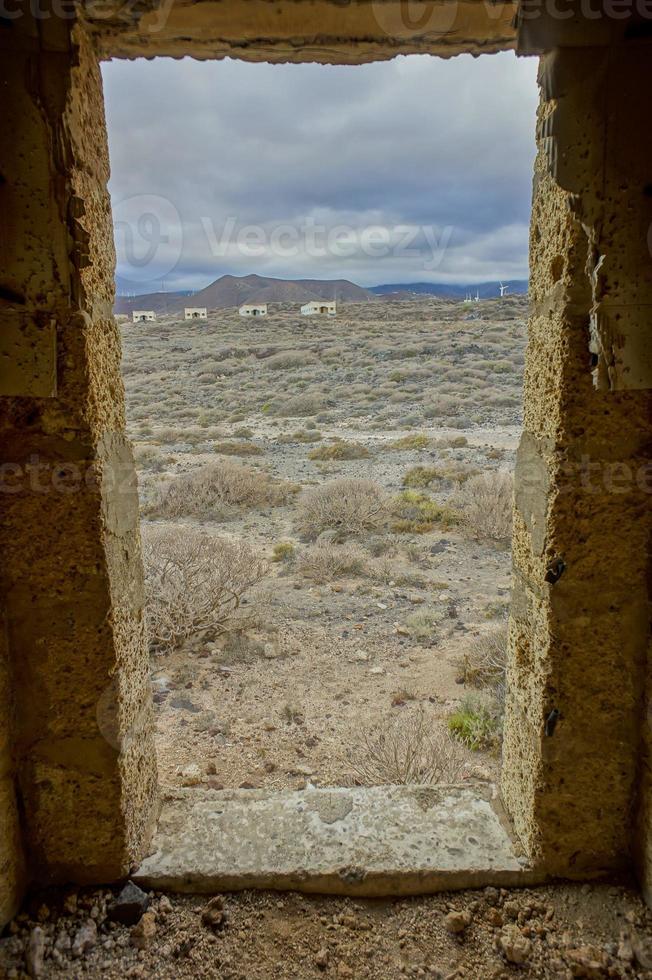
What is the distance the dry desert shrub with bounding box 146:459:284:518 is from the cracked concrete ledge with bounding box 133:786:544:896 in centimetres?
526

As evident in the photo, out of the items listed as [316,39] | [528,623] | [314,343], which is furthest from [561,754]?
[314,343]

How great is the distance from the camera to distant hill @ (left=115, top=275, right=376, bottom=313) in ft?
95.5

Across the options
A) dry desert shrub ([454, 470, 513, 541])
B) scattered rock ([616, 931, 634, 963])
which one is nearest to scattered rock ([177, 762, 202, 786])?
scattered rock ([616, 931, 634, 963])

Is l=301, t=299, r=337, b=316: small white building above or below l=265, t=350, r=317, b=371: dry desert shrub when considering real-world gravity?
above

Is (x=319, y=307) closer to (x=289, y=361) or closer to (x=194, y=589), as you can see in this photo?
(x=289, y=361)

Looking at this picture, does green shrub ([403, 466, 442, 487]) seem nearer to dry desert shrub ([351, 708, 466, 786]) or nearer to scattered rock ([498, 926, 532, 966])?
dry desert shrub ([351, 708, 466, 786])

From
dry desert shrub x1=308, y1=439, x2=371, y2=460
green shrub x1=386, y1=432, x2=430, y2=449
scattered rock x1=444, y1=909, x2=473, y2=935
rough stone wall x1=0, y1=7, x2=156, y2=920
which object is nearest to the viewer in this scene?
rough stone wall x1=0, y1=7, x2=156, y2=920

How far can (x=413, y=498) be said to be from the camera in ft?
23.4

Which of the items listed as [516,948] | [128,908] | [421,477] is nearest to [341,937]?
[516,948]

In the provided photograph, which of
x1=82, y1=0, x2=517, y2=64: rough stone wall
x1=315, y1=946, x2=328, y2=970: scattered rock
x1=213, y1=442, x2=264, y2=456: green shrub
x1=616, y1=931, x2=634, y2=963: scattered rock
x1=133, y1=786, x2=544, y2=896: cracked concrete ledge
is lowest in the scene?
x1=315, y1=946, x2=328, y2=970: scattered rock

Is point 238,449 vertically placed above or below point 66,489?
below

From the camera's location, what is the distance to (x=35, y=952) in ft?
4.72

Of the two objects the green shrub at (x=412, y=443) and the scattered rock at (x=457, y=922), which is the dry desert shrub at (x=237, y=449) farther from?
the scattered rock at (x=457, y=922)

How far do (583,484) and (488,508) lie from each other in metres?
4.98
